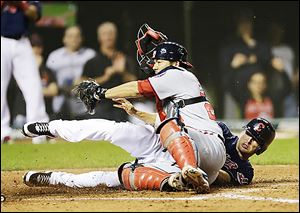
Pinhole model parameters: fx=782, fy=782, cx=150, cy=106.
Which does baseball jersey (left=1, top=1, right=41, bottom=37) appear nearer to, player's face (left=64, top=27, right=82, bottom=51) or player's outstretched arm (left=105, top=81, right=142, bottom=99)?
player's face (left=64, top=27, right=82, bottom=51)

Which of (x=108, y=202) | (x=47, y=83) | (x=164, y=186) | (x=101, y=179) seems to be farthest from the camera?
(x=47, y=83)

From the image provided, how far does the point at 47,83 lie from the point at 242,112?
325 cm

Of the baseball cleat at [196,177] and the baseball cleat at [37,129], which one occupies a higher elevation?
the baseball cleat at [37,129]

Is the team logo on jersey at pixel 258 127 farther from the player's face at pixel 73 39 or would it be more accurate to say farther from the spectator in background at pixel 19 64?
the player's face at pixel 73 39

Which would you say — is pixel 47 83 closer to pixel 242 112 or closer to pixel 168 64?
pixel 242 112

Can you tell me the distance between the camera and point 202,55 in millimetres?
13062

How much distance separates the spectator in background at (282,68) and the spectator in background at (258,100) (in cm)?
15

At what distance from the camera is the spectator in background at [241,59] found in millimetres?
12984

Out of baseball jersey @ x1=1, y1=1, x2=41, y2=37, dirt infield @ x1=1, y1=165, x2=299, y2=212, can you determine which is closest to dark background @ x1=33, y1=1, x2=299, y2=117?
baseball jersey @ x1=1, y1=1, x2=41, y2=37

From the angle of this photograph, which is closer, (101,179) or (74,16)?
(101,179)

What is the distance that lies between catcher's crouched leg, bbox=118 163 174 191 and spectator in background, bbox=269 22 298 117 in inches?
310

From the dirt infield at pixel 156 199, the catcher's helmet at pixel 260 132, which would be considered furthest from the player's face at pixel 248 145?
the dirt infield at pixel 156 199

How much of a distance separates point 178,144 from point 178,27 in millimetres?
8292

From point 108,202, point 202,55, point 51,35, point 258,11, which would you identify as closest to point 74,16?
point 51,35
